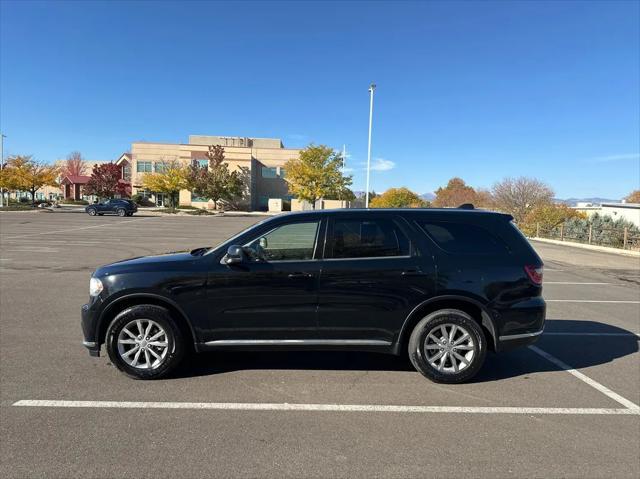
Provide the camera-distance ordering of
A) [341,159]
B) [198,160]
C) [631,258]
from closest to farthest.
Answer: [631,258]
[341,159]
[198,160]

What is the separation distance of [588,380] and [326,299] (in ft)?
9.57

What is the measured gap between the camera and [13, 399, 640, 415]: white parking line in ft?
12.4

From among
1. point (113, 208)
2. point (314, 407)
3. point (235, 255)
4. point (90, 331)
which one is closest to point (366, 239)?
point (235, 255)

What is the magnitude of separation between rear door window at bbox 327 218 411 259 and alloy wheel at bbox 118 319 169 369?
6.21 ft

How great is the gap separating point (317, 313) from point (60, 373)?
2746mm

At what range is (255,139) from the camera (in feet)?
306

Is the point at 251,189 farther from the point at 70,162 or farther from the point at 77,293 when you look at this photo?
the point at 77,293

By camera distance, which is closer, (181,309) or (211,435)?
(211,435)

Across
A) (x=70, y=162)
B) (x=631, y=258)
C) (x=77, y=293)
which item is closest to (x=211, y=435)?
(x=77, y=293)

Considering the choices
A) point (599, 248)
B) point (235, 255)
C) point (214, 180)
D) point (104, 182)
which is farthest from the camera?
point (104, 182)

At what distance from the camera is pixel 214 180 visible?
2256 inches

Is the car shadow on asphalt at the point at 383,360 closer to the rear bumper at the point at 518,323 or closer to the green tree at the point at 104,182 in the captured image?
the rear bumper at the point at 518,323

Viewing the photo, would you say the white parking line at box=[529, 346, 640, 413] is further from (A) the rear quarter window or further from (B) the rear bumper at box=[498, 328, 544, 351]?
(A) the rear quarter window

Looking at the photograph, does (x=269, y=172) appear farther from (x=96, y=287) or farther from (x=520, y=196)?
(x=96, y=287)
